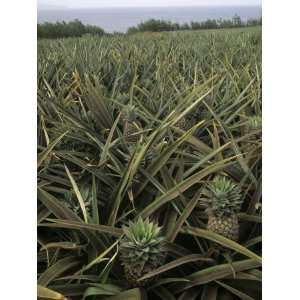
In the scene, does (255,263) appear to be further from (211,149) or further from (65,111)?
(65,111)

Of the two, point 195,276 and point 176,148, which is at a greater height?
point 176,148

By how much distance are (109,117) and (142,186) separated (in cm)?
17

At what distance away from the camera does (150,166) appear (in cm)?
92

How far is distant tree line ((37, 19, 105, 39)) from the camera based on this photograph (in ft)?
3.35

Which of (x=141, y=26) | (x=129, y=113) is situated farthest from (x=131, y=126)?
(x=141, y=26)

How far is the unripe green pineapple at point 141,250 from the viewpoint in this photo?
0.82 m

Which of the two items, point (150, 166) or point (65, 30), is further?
point (65, 30)

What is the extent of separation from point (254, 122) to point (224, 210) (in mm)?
191

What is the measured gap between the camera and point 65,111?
1.04 m

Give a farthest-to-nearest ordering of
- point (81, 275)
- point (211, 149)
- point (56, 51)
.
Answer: point (56, 51) < point (211, 149) < point (81, 275)

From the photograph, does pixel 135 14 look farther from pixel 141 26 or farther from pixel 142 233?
pixel 142 233

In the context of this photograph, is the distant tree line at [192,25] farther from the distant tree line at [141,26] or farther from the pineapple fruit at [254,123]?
the pineapple fruit at [254,123]

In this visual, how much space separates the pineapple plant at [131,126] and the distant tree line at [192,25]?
0.53ft
